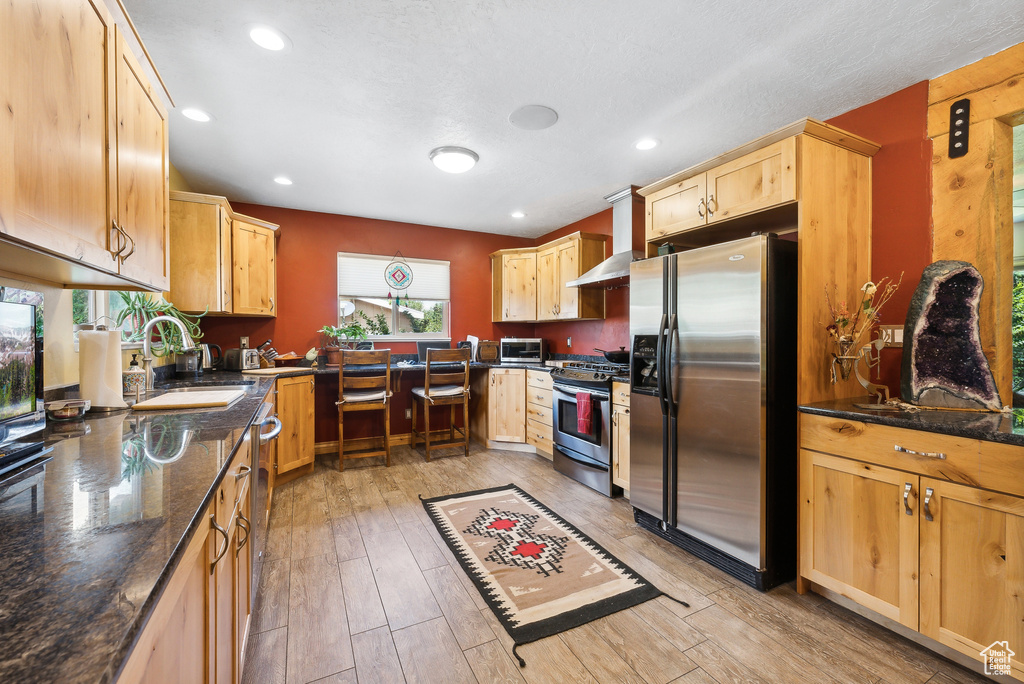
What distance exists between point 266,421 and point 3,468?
0.97 m

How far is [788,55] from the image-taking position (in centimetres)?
199

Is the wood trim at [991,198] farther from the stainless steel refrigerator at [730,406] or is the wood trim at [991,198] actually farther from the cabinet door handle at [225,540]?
the cabinet door handle at [225,540]

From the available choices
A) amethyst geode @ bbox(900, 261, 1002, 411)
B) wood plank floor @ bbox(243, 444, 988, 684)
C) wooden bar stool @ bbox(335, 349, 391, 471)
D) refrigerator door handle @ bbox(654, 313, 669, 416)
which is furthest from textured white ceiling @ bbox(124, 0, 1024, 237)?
wood plank floor @ bbox(243, 444, 988, 684)

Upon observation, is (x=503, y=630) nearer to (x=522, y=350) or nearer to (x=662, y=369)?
(x=662, y=369)

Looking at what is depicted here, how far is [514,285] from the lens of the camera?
16.6 feet

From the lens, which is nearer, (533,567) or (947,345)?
(947,345)

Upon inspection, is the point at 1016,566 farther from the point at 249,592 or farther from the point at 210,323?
the point at 210,323

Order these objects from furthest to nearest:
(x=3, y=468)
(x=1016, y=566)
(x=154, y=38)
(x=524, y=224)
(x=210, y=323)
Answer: (x=524, y=224) < (x=210, y=323) < (x=154, y=38) < (x=1016, y=566) < (x=3, y=468)

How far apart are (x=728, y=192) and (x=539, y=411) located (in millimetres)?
2588

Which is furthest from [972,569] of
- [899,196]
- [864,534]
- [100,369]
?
[100,369]

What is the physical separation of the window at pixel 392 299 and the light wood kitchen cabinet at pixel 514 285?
602mm

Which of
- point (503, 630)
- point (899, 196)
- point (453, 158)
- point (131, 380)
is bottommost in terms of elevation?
point (503, 630)

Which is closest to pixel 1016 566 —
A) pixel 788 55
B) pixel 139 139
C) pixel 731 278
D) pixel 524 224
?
pixel 731 278

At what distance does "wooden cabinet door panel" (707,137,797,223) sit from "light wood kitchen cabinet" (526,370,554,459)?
7.22 ft
